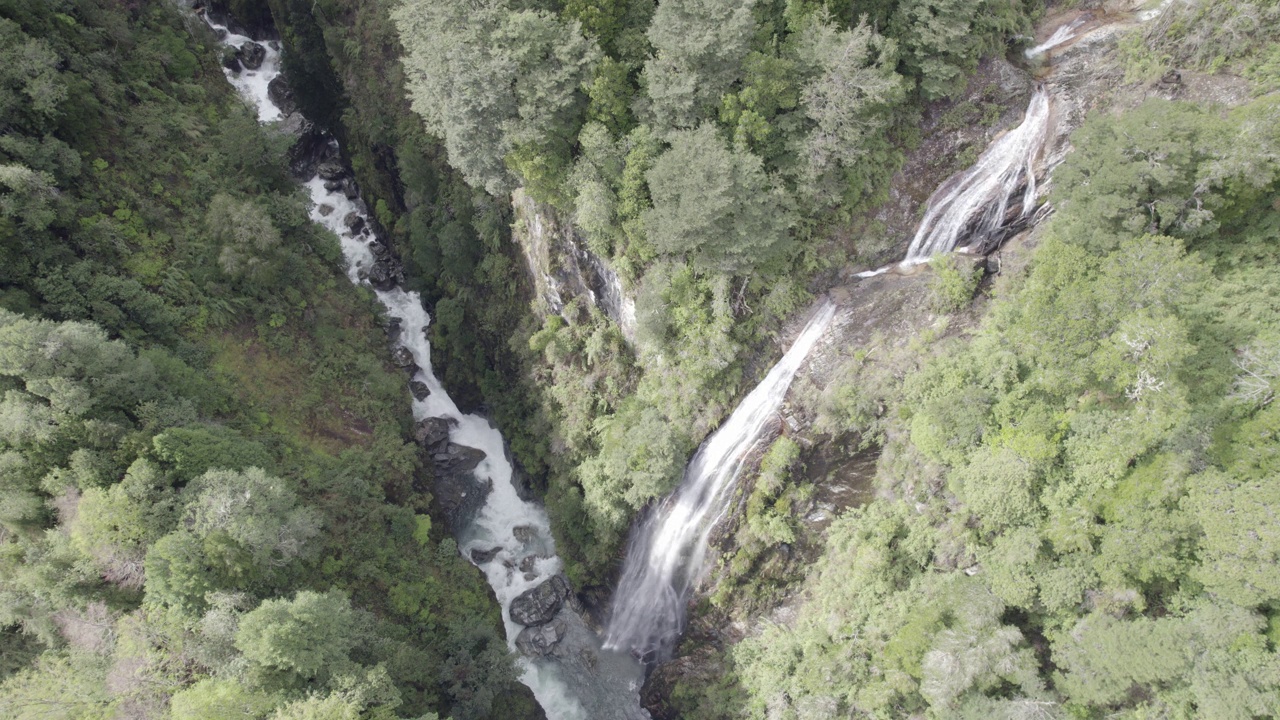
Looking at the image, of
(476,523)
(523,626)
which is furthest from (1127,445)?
(476,523)

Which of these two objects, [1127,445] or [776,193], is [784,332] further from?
[1127,445]

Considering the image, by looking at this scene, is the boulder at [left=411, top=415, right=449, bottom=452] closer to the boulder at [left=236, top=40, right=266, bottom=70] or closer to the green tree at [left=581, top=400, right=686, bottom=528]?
the green tree at [left=581, top=400, right=686, bottom=528]

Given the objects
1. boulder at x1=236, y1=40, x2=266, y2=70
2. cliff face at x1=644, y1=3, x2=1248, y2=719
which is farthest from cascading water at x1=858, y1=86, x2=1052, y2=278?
boulder at x1=236, y1=40, x2=266, y2=70

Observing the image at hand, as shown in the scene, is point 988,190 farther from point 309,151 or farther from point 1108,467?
point 309,151

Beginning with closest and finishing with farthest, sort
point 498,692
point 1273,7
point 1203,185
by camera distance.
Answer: point 1203,185, point 1273,7, point 498,692

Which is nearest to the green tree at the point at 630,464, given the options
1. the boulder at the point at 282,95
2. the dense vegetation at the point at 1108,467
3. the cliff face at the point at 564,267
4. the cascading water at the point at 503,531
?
the cliff face at the point at 564,267

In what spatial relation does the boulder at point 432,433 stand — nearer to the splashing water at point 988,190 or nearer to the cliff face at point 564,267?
the cliff face at point 564,267

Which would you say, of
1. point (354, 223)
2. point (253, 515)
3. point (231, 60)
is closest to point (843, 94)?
point (253, 515)
